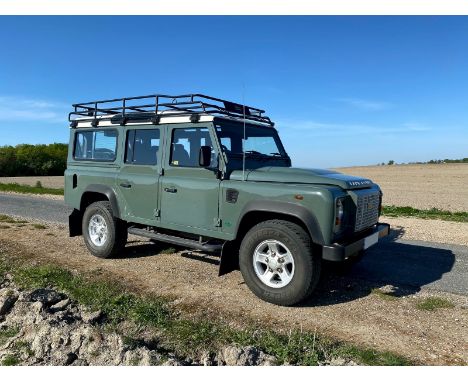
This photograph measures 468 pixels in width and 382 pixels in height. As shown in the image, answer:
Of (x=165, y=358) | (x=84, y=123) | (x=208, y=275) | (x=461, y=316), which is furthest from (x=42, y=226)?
Result: (x=461, y=316)

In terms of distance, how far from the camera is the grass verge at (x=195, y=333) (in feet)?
10.9

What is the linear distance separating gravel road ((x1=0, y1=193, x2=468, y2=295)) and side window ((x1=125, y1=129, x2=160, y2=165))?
3543 mm

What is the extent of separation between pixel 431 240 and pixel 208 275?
18.1 ft

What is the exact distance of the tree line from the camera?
5181 cm

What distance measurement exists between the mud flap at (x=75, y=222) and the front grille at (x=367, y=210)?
506 centimetres

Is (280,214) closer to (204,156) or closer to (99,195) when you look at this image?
(204,156)

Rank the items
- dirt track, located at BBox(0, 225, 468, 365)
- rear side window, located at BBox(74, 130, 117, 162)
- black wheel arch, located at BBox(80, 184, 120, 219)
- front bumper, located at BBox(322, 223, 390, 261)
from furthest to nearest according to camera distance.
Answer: rear side window, located at BBox(74, 130, 117, 162) → black wheel arch, located at BBox(80, 184, 120, 219) → front bumper, located at BBox(322, 223, 390, 261) → dirt track, located at BBox(0, 225, 468, 365)

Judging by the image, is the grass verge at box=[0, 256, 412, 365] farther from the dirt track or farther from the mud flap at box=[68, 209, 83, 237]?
the mud flap at box=[68, 209, 83, 237]

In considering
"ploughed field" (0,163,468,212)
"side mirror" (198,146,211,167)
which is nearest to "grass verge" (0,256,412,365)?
"side mirror" (198,146,211,167)

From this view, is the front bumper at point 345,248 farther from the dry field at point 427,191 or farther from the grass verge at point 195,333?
the dry field at point 427,191

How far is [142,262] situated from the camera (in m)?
6.36

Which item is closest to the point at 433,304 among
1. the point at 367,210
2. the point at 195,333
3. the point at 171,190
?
the point at 367,210

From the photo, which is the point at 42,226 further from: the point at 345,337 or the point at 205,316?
the point at 345,337

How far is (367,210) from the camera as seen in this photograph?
502cm
